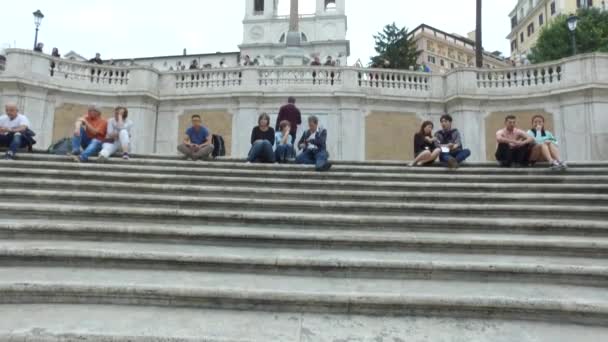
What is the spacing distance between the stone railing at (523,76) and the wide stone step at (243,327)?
12908 mm

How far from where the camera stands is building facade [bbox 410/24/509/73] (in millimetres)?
84250

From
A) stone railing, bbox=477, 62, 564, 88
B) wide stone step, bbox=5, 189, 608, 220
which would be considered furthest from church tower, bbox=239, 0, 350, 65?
wide stone step, bbox=5, 189, 608, 220

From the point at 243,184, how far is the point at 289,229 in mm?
1813

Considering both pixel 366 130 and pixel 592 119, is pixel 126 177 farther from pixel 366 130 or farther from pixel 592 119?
pixel 592 119

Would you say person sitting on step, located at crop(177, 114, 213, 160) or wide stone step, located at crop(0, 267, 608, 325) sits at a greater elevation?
person sitting on step, located at crop(177, 114, 213, 160)

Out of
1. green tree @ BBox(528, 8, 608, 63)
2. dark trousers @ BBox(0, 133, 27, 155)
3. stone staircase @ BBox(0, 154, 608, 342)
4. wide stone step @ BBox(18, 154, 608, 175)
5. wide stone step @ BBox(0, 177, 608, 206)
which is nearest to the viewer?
stone staircase @ BBox(0, 154, 608, 342)

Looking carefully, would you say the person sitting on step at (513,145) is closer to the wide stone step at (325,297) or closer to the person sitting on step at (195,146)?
the wide stone step at (325,297)

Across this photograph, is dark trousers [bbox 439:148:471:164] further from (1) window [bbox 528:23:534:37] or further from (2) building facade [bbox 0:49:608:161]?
(1) window [bbox 528:23:534:37]

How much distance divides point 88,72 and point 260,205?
39.9 feet

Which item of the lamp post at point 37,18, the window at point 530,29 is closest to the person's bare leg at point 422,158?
the lamp post at point 37,18

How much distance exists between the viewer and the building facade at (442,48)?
84.2 meters

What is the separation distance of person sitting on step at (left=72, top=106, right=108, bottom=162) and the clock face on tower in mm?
52734

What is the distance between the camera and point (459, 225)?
216 inches

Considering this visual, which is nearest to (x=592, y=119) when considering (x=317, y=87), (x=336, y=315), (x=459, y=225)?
(x=317, y=87)
